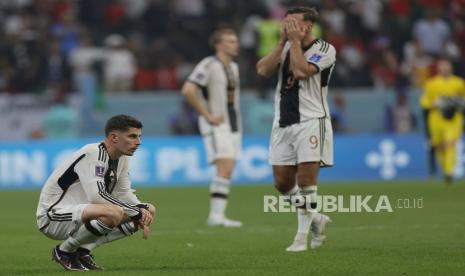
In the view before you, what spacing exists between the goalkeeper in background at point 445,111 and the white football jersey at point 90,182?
1325 centimetres

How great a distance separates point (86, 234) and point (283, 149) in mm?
2588

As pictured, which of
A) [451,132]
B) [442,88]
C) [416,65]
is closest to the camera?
[442,88]

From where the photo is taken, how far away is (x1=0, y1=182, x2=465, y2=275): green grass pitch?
9.10 m

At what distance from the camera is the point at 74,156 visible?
8.95m

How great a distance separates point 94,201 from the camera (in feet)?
28.8

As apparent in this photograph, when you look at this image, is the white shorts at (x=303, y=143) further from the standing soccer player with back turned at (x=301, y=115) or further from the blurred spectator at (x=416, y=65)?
the blurred spectator at (x=416, y=65)

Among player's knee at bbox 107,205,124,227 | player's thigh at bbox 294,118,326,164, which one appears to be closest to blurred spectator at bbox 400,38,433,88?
player's thigh at bbox 294,118,326,164

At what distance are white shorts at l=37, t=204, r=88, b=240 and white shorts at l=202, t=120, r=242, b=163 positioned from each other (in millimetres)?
5510

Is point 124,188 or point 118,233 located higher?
point 124,188

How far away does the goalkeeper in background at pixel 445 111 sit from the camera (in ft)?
71.3

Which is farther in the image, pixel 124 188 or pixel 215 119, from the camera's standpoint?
pixel 215 119

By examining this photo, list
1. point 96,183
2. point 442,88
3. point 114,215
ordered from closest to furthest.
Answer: point 114,215 → point 96,183 → point 442,88

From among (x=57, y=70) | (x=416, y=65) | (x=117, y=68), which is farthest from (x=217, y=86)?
(x=416, y=65)

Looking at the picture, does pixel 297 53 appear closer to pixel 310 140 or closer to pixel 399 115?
pixel 310 140
